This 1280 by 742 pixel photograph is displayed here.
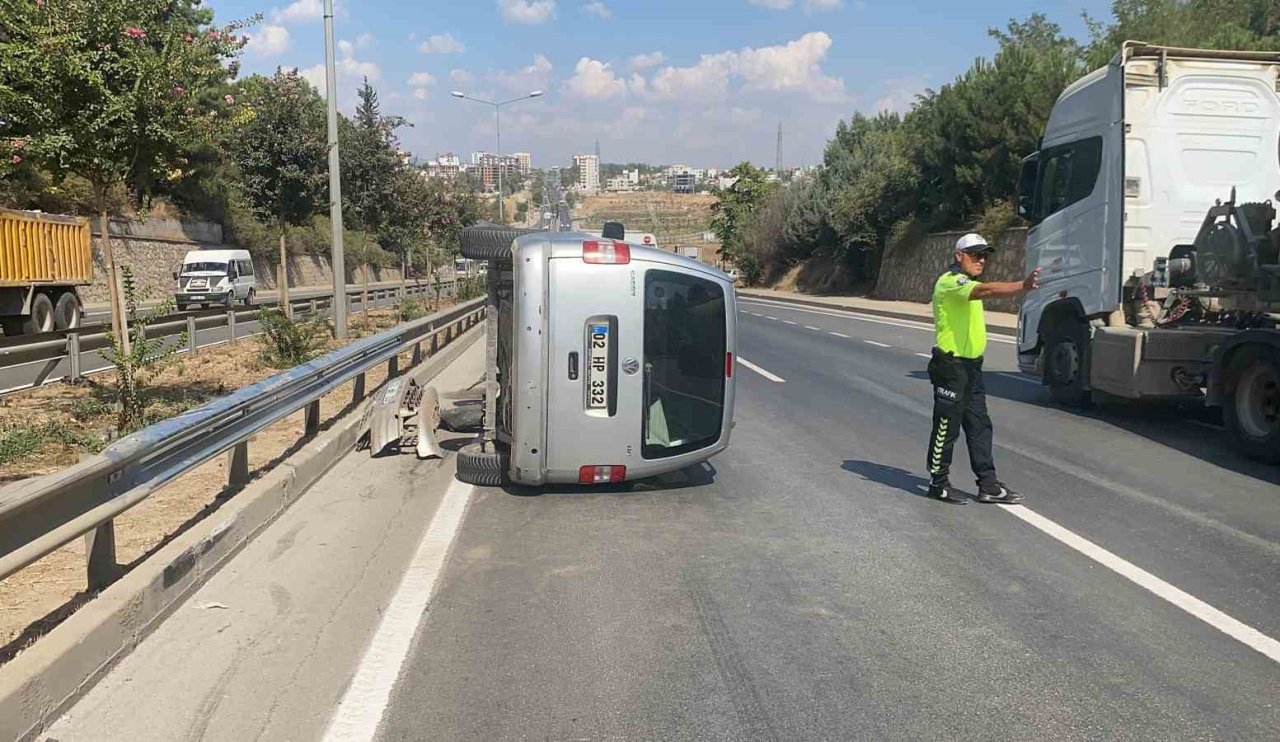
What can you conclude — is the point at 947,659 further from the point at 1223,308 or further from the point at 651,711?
the point at 1223,308

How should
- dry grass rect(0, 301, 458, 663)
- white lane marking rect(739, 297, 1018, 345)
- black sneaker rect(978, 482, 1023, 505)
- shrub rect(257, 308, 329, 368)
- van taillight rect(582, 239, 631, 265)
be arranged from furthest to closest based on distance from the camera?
white lane marking rect(739, 297, 1018, 345)
shrub rect(257, 308, 329, 368)
black sneaker rect(978, 482, 1023, 505)
van taillight rect(582, 239, 631, 265)
dry grass rect(0, 301, 458, 663)

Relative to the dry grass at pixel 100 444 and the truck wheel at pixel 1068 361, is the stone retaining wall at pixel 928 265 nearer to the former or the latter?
the truck wheel at pixel 1068 361

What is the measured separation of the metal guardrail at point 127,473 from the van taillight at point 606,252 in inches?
98.1

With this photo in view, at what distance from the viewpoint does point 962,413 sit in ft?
23.5

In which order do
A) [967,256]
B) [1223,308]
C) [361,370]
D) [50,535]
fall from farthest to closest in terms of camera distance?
1. [361,370]
2. [1223,308]
3. [967,256]
4. [50,535]

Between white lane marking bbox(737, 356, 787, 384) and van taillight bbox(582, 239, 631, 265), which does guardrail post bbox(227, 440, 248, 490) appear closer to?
van taillight bbox(582, 239, 631, 265)

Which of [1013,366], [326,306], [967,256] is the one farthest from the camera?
[326,306]

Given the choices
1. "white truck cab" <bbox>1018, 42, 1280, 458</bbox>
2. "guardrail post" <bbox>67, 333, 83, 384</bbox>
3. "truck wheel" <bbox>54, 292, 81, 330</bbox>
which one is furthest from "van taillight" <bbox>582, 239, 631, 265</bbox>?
"truck wheel" <bbox>54, 292, 81, 330</bbox>

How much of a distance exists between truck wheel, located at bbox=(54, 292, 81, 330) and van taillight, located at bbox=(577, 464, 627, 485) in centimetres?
1843

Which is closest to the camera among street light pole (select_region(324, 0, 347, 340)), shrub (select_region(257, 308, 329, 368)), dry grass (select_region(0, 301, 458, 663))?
dry grass (select_region(0, 301, 458, 663))

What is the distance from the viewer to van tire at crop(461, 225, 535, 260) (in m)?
7.55

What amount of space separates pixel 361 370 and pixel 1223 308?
28.3 ft

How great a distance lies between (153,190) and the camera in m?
10.5

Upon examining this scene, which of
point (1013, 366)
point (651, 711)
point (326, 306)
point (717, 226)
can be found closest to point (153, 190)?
point (651, 711)
